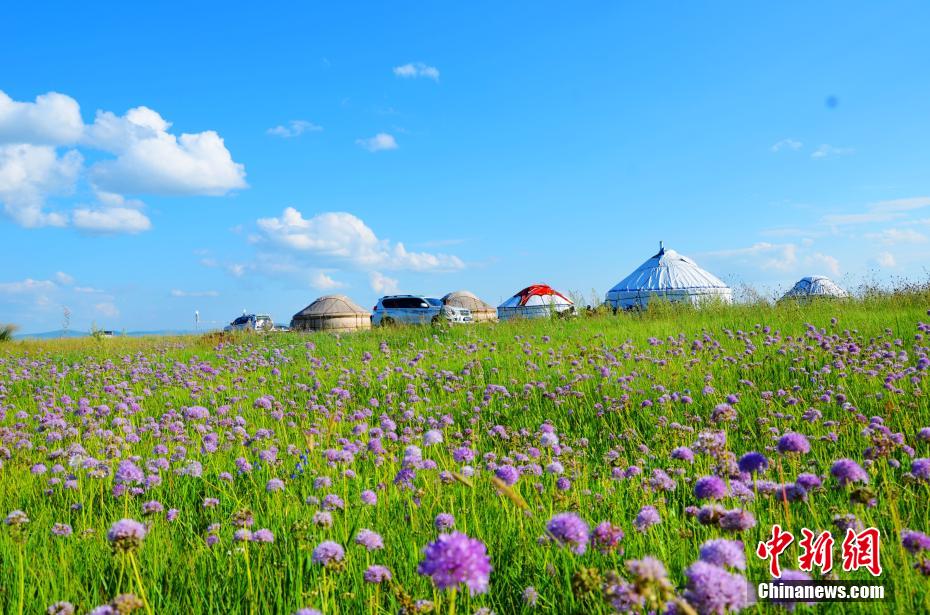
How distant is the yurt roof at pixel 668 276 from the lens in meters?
34.4

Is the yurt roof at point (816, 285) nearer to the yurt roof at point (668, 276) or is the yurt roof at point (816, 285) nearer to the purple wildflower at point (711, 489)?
the yurt roof at point (668, 276)

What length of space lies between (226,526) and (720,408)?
127 inches

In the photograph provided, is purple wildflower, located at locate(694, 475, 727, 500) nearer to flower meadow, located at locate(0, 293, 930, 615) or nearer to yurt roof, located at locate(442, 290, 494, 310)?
flower meadow, located at locate(0, 293, 930, 615)

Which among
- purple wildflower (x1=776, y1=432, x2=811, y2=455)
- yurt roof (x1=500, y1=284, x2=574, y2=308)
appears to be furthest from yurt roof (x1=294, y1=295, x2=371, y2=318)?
purple wildflower (x1=776, y1=432, x2=811, y2=455)

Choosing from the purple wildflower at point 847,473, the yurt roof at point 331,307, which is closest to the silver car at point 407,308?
the yurt roof at point 331,307

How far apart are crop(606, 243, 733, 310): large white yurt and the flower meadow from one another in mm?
23246

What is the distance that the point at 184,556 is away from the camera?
326cm

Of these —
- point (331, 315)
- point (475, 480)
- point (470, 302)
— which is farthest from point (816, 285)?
point (475, 480)

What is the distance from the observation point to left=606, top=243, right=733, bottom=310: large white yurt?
33688mm

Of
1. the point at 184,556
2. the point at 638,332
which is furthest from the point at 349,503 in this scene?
the point at 638,332

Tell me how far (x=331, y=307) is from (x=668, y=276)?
19771 millimetres

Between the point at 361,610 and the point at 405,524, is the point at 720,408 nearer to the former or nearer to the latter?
the point at 405,524

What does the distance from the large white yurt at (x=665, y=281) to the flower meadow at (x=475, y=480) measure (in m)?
23.2

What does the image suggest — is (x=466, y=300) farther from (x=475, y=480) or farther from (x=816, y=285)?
(x=475, y=480)
